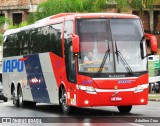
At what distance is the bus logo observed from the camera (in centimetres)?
3166

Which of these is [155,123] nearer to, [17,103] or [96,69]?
[96,69]

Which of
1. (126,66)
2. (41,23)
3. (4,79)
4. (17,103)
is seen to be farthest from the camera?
(4,79)

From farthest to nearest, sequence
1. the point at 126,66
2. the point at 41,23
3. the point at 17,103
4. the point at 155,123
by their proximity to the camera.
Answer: the point at 17,103 < the point at 41,23 < the point at 126,66 < the point at 155,123

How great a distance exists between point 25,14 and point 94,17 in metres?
56.9

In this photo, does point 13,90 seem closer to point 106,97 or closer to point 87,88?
point 87,88

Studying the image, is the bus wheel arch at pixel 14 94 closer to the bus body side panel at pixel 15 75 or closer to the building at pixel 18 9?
the bus body side panel at pixel 15 75

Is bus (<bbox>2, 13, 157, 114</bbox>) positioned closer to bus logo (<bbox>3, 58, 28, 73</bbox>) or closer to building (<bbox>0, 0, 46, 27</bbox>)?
bus logo (<bbox>3, 58, 28, 73</bbox>)

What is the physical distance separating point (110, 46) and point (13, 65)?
10814 millimetres

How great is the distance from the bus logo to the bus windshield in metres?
7.82

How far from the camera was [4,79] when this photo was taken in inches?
1422

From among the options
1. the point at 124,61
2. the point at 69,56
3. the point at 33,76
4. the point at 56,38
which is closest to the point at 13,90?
the point at 33,76

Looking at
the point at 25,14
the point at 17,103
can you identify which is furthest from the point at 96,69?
the point at 25,14

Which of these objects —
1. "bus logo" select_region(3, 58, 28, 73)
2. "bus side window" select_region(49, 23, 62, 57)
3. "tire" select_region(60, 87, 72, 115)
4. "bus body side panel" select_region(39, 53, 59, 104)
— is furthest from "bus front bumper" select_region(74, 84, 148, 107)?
"bus logo" select_region(3, 58, 28, 73)

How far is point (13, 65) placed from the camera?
33.4m
